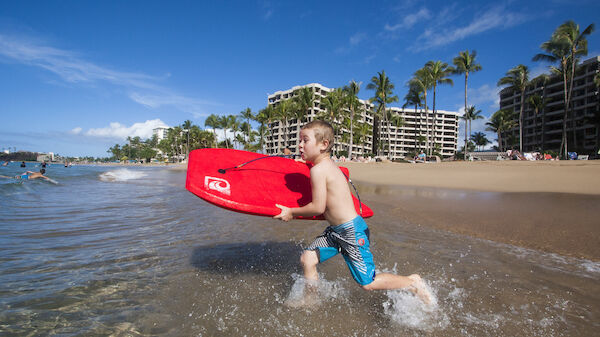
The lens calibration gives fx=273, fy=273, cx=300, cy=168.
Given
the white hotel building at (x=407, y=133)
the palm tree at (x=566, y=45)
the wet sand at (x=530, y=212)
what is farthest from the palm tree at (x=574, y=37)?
the white hotel building at (x=407, y=133)

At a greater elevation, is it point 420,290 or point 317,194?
point 317,194

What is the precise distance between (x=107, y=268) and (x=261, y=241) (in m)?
2.05

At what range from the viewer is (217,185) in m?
2.87

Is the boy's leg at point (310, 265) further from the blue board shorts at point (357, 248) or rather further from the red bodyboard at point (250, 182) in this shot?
the red bodyboard at point (250, 182)

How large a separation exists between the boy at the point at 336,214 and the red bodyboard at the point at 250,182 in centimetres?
44

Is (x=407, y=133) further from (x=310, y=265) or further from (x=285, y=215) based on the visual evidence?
(x=285, y=215)

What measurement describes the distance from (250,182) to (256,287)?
110 cm

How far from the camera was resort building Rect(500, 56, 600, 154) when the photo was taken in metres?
53.6

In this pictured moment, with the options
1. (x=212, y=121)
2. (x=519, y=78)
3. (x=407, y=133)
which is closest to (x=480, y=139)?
(x=407, y=133)

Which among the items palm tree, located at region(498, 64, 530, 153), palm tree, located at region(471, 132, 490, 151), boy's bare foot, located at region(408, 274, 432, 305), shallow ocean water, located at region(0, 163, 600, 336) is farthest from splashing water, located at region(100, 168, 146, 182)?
palm tree, located at region(471, 132, 490, 151)

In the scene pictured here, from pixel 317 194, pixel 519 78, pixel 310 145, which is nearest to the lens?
pixel 317 194

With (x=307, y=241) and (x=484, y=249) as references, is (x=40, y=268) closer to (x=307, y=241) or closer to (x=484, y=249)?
(x=307, y=241)

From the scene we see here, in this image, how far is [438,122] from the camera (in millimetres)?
106938

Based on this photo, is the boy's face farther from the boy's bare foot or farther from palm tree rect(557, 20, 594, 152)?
palm tree rect(557, 20, 594, 152)
